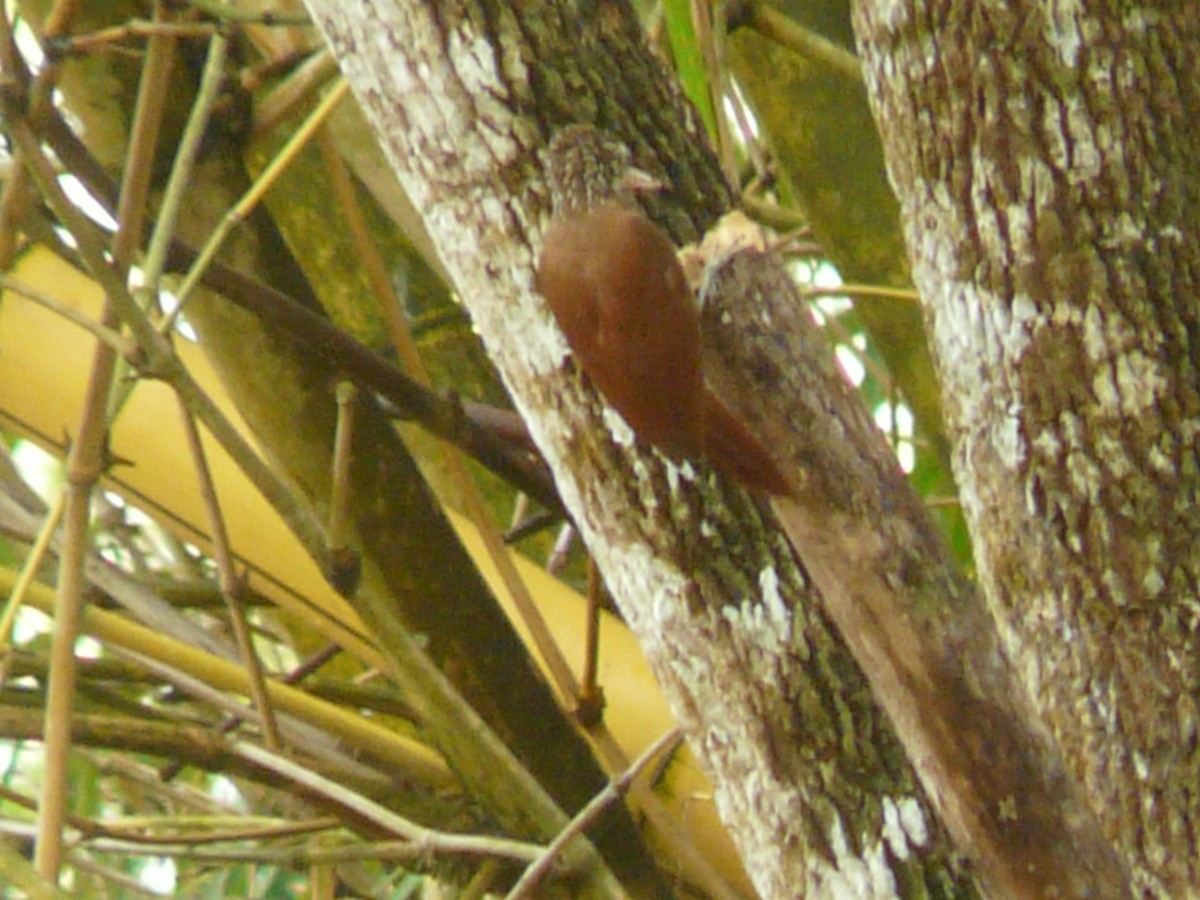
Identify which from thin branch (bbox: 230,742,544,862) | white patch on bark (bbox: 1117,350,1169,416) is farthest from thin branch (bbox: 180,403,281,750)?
white patch on bark (bbox: 1117,350,1169,416)

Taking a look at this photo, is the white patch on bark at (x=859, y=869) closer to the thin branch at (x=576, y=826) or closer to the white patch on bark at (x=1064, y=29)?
the thin branch at (x=576, y=826)

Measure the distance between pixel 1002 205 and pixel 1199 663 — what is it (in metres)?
0.22

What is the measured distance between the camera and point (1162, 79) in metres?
0.68

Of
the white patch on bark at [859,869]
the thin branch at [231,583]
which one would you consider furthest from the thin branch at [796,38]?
the white patch on bark at [859,869]

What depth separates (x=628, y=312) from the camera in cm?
45

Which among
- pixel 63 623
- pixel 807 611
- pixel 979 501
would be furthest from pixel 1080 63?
pixel 63 623

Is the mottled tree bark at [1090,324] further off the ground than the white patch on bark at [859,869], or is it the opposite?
the mottled tree bark at [1090,324]

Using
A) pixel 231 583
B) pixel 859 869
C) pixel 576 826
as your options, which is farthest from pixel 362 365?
pixel 859 869

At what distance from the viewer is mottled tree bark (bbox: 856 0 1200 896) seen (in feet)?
2.19

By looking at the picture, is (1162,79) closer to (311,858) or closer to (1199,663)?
(1199,663)

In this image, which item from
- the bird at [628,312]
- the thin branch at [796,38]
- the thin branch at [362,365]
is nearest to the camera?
the bird at [628,312]

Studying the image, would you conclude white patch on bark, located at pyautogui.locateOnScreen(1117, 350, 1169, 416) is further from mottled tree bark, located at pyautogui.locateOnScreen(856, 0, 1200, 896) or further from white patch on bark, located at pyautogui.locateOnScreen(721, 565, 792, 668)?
white patch on bark, located at pyautogui.locateOnScreen(721, 565, 792, 668)

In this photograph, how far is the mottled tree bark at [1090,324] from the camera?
67 centimetres

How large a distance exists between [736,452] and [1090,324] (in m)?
0.28
